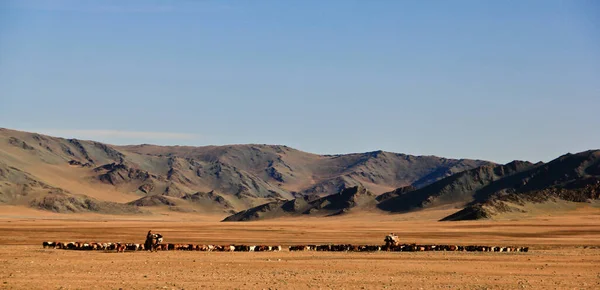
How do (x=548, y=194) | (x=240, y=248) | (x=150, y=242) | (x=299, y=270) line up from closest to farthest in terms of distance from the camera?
(x=299, y=270) < (x=150, y=242) < (x=240, y=248) < (x=548, y=194)

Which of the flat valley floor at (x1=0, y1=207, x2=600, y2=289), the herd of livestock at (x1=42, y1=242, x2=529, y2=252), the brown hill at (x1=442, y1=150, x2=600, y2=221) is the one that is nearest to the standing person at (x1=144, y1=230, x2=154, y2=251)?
the herd of livestock at (x1=42, y1=242, x2=529, y2=252)

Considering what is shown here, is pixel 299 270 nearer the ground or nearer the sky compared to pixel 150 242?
nearer the ground

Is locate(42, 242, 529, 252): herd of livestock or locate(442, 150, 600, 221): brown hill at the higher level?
locate(442, 150, 600, 221): brown hill

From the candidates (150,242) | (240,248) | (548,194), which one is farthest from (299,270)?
(548,194)

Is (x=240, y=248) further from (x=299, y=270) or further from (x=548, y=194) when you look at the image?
(x=548, y=194)

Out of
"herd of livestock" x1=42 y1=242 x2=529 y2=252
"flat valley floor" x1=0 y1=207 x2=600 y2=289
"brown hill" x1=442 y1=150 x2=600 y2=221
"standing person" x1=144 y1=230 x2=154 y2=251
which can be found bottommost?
"flat valley floor" x1=0 y1=207 x2=600 y2=289

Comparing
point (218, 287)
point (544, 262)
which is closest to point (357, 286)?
point (218, 287)

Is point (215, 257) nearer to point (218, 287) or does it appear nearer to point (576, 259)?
point (218, 287)

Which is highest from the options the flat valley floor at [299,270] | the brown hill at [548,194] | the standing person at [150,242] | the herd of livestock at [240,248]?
the brown hill at [548,194]

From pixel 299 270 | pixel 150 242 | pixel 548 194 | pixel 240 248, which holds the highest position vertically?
pixel 548 194

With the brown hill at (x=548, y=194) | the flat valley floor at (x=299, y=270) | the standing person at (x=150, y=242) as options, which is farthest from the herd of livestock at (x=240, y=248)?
the brown hill at (x=548, y=194)

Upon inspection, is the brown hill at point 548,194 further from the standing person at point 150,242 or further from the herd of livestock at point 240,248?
the standing person at point 150,242

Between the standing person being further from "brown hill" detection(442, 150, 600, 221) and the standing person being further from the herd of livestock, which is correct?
"brown hill" detection(442, 150, 600, 221)

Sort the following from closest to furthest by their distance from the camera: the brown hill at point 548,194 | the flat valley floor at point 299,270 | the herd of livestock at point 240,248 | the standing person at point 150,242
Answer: the flat valley floor at point 299,270 < the standing person at point 150,242 < the herd of livestock at point 240,248 < the brown hill at point 548,194
